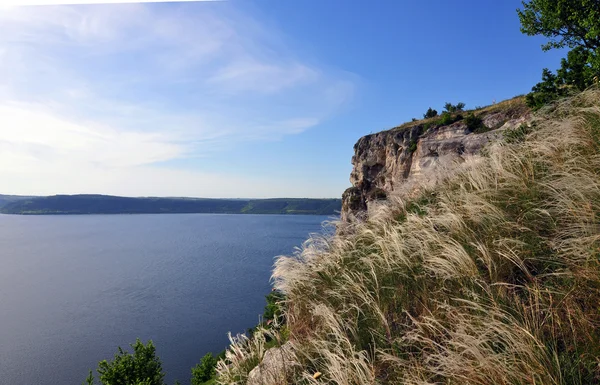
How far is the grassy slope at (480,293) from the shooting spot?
2.87m

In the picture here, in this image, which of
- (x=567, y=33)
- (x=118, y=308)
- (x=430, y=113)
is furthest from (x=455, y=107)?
(x=118, y=308)

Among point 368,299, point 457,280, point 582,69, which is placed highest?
point 582,69

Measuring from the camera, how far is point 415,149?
141 ft

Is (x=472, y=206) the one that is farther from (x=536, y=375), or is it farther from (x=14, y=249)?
(x=14, y=249)

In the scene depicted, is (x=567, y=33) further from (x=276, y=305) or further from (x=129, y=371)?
(x=129, y=371)

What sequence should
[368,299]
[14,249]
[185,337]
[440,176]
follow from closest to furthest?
[368,299]
[440,176]
[185,337]
[14,249]

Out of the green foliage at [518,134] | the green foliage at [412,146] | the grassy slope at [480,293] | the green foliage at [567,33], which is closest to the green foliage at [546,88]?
the green foliage at [567,33]

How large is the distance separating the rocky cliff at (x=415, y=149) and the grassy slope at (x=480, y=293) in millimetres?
4185

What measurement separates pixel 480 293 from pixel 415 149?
42.0 metres

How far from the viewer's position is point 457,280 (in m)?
4.39

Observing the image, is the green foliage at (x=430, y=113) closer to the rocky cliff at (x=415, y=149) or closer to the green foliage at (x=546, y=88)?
the rocky cliff at (x=415, y=149)

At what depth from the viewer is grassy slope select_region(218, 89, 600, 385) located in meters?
2.87

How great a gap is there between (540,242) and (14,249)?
165 meters

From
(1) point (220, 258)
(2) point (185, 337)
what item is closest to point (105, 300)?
(2) point (185, 337)
